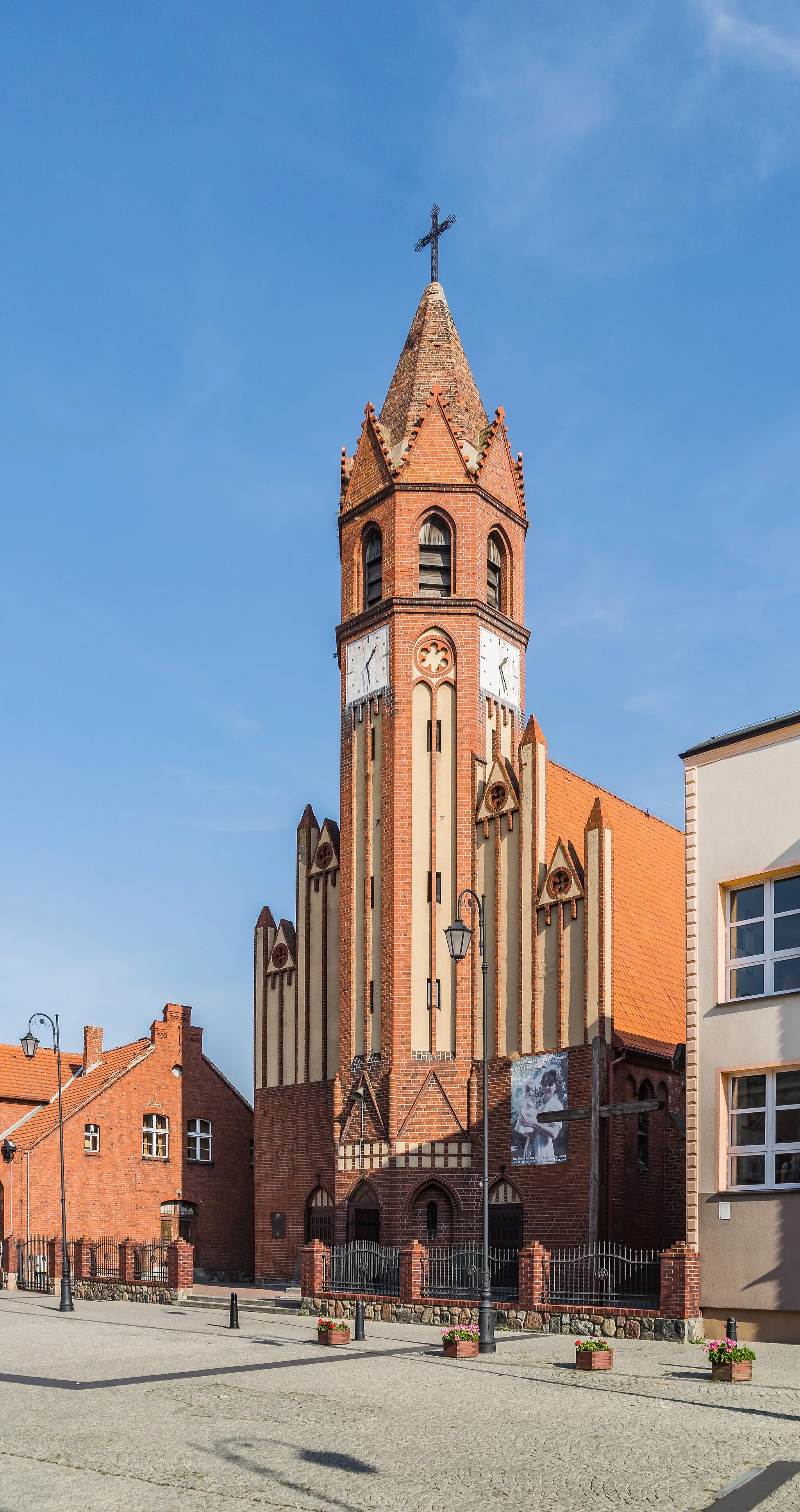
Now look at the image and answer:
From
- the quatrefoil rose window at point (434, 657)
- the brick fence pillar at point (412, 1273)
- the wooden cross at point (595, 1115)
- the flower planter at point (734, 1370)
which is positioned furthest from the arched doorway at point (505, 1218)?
the flower planter at point (734, 1370)

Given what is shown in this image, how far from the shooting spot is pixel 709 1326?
23.1 meters

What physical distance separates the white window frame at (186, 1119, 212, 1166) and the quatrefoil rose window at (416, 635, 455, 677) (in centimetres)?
1918

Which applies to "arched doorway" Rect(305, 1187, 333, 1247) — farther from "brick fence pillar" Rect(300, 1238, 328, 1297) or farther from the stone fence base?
the stone fence base

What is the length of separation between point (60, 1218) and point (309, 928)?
13168 mm

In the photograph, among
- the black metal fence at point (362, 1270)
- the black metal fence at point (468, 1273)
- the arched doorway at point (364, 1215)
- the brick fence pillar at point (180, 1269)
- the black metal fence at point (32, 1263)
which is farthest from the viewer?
the black metal fence at point (32, 1263)

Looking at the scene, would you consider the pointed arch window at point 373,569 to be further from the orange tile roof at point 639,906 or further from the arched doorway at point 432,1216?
the arched doorway at point 432,1216

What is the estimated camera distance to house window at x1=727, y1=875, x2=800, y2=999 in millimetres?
23531

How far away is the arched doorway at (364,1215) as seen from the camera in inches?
1293

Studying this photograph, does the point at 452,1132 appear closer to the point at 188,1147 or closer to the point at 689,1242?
the point at 689,1242

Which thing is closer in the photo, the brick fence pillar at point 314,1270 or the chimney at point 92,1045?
the brick fence pillar at point 314,1270

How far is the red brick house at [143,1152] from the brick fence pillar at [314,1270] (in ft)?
50.1

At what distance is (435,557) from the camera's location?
36.7m

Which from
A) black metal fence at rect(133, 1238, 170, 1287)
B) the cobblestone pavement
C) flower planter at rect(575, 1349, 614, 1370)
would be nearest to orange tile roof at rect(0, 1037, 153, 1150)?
black metal fence at rect(133, 1238, 170, 1287)

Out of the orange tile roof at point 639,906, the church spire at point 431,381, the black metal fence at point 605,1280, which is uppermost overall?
the church spire at point 431,381
